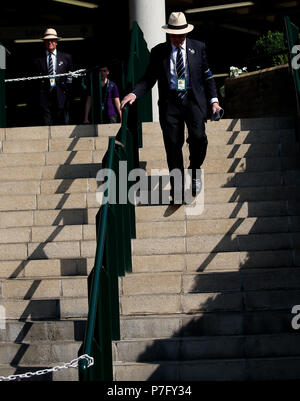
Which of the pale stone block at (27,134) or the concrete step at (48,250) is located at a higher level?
the pale stone block at (27,134)

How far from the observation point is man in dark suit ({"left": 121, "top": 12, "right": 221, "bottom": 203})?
10586mm

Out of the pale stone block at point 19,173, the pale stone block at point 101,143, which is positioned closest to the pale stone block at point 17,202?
the pale stone block at point 19,173

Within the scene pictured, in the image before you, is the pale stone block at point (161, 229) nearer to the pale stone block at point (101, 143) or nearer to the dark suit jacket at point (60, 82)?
the pale stone block at point (101, 143)

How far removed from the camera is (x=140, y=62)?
13.1m

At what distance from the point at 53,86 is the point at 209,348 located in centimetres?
644

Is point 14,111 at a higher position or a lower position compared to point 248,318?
higher

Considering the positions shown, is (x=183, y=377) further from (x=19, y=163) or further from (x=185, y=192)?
(x=19, y=163)

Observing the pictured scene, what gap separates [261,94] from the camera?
15.1 metres

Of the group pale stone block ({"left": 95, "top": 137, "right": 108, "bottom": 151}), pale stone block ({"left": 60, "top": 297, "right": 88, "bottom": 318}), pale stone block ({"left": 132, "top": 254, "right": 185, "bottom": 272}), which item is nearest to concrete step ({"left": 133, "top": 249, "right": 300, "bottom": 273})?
pale stone block ({"left": 132, "top": 254, "right": 185, "bottom": 272})

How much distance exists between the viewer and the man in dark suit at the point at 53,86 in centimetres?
1387

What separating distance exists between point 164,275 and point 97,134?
387 centimetres

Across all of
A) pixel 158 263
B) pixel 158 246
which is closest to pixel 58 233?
pixel 158 246

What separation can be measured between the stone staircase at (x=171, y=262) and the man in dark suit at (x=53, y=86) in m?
1.53

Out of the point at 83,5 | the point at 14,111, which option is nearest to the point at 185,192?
the point at 83,5
